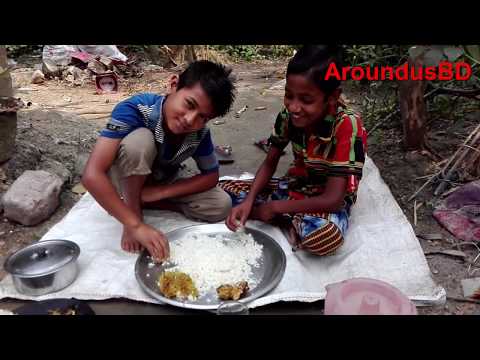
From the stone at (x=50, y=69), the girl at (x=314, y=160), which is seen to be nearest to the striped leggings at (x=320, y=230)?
the girl at (x=314, y=160)

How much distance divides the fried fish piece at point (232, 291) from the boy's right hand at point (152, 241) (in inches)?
14.3

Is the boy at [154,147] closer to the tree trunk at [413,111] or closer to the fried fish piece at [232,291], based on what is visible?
the fried fish piece at [232,291]

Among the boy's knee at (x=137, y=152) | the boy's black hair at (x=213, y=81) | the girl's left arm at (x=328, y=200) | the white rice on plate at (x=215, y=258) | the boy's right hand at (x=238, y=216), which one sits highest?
the boy's black hair at (x=213, y=81)

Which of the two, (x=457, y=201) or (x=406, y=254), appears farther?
(x=457, y=201)

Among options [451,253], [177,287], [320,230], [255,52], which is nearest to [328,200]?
[320,230]

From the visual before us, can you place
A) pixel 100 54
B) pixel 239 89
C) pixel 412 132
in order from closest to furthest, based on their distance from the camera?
pixel 412 132
pixel 239 89
pixel 100 54

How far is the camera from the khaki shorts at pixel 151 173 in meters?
2.09

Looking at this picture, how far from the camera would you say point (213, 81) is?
1952mm

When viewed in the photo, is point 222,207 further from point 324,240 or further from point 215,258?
point 324,240

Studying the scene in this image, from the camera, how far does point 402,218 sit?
93.4 inches
